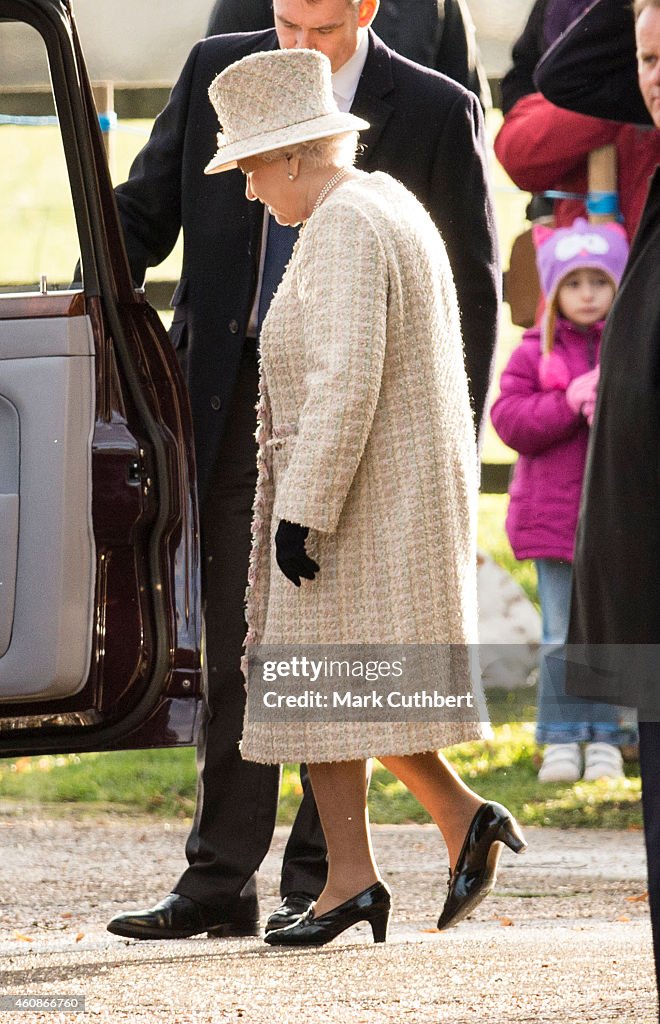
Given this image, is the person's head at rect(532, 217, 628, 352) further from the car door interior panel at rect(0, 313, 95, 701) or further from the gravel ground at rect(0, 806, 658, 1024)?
the car door interior panel at rect(0, 313, 95, 701)

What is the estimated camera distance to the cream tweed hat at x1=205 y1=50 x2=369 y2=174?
3.81 meters

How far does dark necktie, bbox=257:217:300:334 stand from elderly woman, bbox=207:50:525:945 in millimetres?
501

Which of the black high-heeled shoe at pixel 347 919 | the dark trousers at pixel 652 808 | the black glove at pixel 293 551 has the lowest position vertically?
the black high-heeled shoe at pixel 347 919

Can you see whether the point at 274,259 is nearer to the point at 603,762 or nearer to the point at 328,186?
the point at 328,186

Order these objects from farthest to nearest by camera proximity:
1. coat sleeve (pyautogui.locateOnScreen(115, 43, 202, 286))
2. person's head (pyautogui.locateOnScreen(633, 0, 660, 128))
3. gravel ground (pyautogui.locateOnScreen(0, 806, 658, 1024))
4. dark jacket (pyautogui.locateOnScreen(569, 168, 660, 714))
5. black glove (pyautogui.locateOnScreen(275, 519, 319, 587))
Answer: coat sleeve (pyautogui.locateOnScreen(115, 43, 202, 286)) < black glove (pyautogui.locateOnScreen(275, 519, 319, 587)) < gravel ground (pyautogui.locateOnScreen(0, 806, 658, 1024)) < person's head (pyautogui.locateOnScreen(633, 0, 660, 128)) < dark jacket (pyautogui.locateOnScreen(569, 168, 660, 714))

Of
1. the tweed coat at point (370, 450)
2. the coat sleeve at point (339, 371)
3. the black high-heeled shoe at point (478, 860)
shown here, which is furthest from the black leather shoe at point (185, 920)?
the coat sleeve at point (339, 371)

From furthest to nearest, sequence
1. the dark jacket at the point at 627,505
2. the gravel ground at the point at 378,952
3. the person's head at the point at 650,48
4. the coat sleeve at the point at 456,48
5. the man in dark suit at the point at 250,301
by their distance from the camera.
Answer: the coat sleeve at the point at 456,48 < the man in dark suit at the point at 250,301 < the gravel ground at the point at 378,952 < the person's head at the point at 650,48 < the dark jacket at the point at 627,505

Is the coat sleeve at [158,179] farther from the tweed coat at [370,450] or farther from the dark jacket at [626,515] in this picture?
the dark jacket at [626,515]

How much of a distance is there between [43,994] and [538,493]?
2834 mm

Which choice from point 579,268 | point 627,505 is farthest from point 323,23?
point 627,505

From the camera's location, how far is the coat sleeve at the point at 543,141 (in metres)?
5.61

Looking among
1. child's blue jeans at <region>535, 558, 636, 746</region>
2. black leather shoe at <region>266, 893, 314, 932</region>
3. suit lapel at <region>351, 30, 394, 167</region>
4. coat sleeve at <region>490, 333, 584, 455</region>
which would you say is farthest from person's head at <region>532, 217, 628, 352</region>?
black leather shoe at <region>266, 893, 314, 932</region>

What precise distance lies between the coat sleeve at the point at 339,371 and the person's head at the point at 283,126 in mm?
194

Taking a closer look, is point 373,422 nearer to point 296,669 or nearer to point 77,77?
point 296,669
